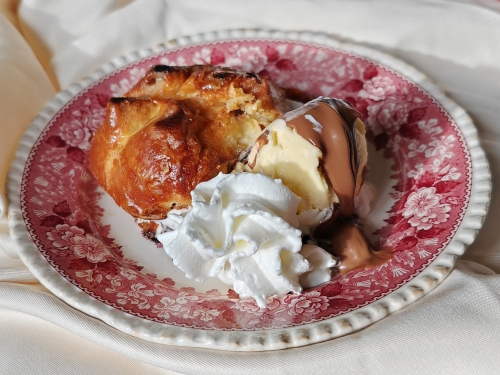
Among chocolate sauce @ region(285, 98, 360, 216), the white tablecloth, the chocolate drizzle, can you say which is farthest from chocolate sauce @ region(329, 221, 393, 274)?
the white tablecloth

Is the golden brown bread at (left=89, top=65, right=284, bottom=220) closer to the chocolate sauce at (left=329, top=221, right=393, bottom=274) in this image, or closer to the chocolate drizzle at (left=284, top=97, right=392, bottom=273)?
the chocolate drizzle at (left=284, top=97, right=392, bottom=273)

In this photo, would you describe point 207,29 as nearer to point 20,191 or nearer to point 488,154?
point 20,191

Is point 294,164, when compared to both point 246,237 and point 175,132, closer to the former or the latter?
point 246,237

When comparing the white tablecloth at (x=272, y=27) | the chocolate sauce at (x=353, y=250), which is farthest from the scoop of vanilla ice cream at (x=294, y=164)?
the white tablecloth at (x=272, y=27)

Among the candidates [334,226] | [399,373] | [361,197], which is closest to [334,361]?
[399,373]

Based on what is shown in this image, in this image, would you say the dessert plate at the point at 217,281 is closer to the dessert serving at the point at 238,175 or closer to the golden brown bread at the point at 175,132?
the dessert serving at the point at 238,175

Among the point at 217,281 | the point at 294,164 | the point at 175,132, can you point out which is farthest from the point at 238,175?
the point at 217,281

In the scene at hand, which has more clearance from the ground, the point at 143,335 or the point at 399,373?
the point at 143,335
